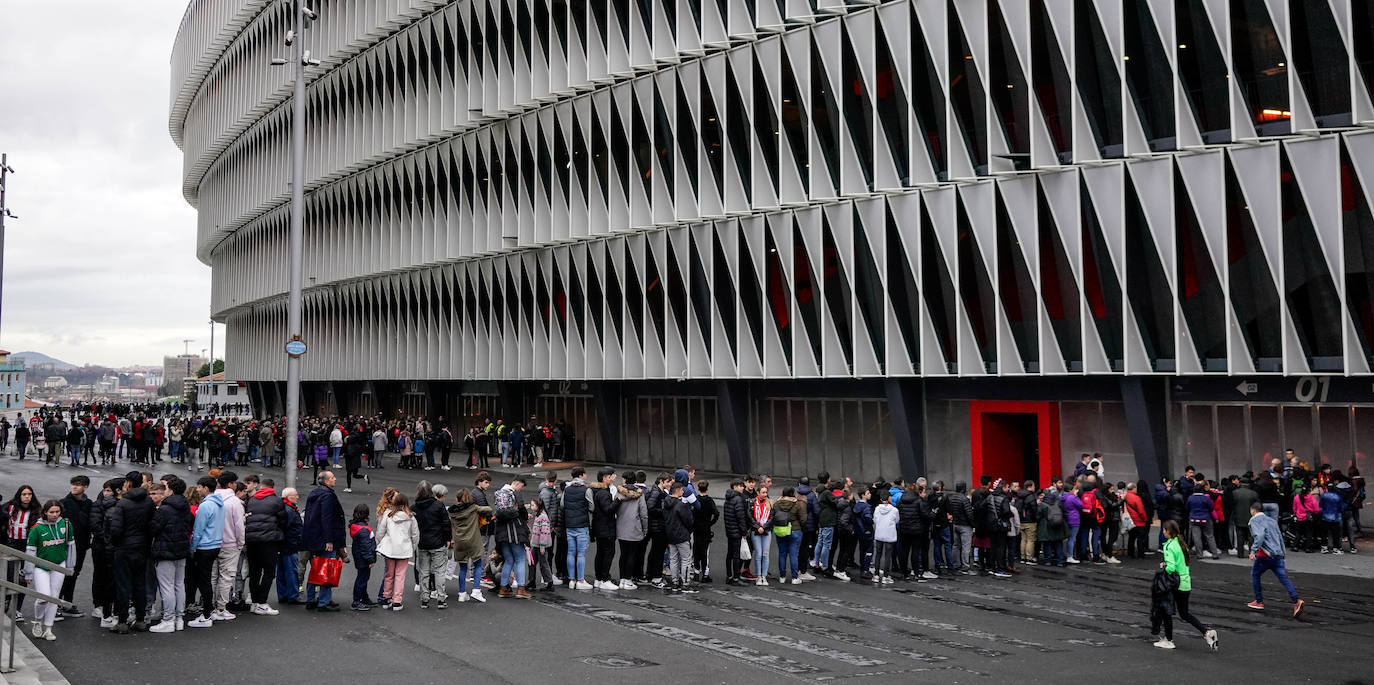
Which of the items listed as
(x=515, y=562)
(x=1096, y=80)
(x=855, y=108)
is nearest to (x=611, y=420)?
(x=855, y=108)

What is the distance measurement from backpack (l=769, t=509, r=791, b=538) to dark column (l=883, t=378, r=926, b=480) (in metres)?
14.7

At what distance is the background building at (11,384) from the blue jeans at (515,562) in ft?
469

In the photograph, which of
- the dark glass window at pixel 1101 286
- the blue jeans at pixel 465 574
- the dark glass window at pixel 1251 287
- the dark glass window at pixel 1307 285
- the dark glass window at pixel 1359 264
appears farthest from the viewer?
the dark glass window at pixel 1101 286

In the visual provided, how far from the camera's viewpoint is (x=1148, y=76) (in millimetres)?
25391

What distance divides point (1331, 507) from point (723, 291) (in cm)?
1892

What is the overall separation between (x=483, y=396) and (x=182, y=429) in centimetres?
1362

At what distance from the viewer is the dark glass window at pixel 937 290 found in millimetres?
29500

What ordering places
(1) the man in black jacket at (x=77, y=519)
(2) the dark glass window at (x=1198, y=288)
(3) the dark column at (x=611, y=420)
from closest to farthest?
(1) the man in black jacket at (x=77, y=519), (2) the dark glass window at (x=1198, y=288), (3) the dark column at (x=611, y=420)

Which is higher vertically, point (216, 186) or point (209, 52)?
point (209, 52)

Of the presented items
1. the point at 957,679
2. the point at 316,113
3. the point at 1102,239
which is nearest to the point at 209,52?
the point at 316,113

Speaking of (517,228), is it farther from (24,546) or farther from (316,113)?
(24,546)

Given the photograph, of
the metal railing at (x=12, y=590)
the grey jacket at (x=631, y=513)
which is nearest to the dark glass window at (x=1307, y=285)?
the grey jacket at (x=631, y=513)

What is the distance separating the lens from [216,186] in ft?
254

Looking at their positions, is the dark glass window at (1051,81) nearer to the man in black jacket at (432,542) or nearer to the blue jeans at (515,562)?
the blue jeans at (515,562)
